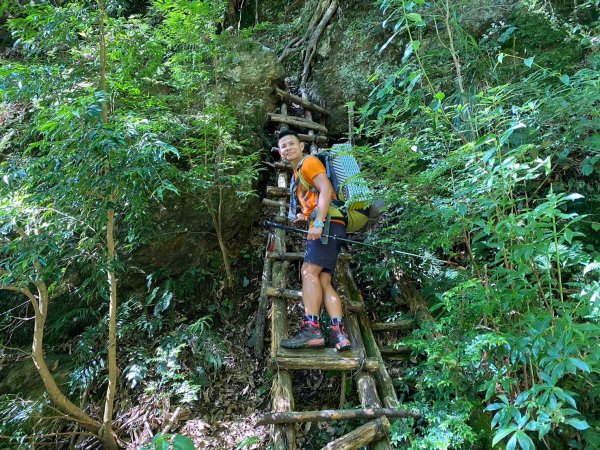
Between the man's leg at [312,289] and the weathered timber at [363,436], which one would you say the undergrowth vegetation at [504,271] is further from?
the man's leg at [312,289]

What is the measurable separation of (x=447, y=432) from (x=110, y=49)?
3756mm

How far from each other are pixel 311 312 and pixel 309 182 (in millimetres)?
1085

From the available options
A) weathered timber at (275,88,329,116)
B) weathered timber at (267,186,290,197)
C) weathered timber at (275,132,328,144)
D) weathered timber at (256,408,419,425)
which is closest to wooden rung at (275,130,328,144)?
weathered timber at (275,132,328,144)

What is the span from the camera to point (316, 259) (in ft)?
11.0

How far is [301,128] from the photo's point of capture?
5930 mm

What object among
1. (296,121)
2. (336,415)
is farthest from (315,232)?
(296,121)

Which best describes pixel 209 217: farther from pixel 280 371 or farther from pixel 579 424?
pixel 579 424

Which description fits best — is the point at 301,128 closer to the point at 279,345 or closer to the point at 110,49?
the point at 110,49

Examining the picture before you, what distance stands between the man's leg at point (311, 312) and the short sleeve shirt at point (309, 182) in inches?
19.5

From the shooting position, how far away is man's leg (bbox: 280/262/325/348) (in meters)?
3.20

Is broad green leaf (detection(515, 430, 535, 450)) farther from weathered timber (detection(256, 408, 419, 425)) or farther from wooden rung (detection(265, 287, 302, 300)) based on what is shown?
wooden rung (detection(265, 287, 302, 300))

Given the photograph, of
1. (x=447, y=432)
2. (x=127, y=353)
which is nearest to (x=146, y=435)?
(x=127, y=353)

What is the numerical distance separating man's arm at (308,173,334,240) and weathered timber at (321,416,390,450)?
1.40m

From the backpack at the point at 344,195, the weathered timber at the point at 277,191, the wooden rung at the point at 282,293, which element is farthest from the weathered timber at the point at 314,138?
the wooden rung at the point at 282,293
